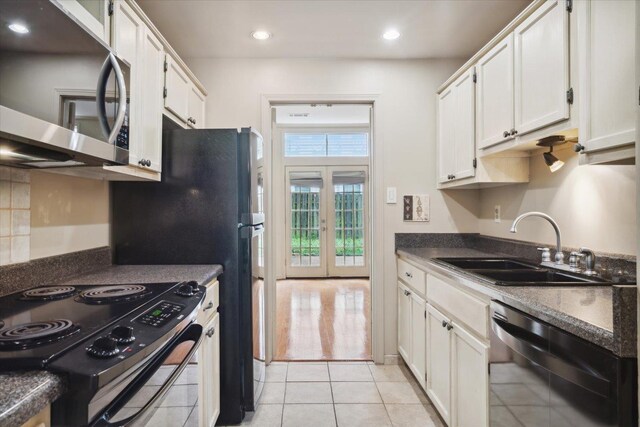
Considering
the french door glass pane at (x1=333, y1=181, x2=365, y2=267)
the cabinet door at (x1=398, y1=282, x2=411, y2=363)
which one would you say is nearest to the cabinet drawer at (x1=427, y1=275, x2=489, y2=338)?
the cabinet door at (x1=398, y1=282, x2=411, y2=363)

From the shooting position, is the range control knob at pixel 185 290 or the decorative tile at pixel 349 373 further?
the decorative tile at pixel 349 373

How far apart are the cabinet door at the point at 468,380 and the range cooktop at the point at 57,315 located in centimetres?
134

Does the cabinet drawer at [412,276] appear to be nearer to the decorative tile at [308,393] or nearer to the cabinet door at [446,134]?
the cabinet door at [446,134]

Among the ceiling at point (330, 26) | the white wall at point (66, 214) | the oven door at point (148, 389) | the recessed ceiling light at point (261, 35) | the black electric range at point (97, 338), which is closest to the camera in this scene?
the black electric range at point (97, 338)

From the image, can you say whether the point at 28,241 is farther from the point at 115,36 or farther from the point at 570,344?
the point at 570,344

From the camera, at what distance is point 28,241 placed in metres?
1.44

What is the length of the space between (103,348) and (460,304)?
147 cm

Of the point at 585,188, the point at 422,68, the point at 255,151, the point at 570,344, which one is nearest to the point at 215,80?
the point at 255,151

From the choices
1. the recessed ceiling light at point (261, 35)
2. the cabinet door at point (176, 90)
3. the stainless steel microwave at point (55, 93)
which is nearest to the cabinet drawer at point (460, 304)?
the stainless steel microwave at point (55, 93)

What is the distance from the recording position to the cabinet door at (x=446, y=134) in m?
2.55

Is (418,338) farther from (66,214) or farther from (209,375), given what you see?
(66,214)

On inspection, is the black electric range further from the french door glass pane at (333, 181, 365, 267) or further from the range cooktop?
the french door glass pane at (333, 181, 365, 267)

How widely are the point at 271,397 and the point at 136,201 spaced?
5.03 ft

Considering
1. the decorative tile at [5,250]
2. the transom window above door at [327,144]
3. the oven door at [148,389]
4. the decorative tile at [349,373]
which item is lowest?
the decorative tile at [349,373]
